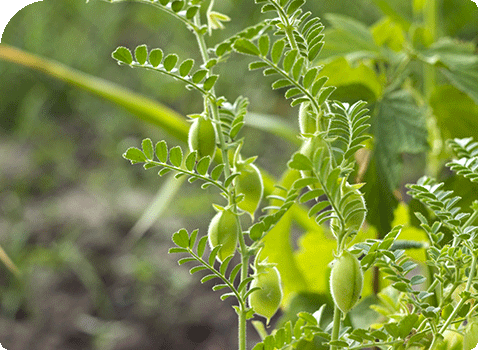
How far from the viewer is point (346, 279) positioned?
0.19 m

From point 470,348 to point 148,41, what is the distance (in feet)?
5.08

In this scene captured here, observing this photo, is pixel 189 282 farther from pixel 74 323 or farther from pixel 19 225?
pixel 19 225

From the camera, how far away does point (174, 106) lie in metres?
1.52

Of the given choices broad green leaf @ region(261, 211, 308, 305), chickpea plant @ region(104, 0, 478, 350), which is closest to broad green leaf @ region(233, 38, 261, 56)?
chickpea plant @ region(104, 0, 478, 350)

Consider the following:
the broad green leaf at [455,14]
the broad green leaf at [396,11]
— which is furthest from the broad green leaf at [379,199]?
the broad green leaf at [455,14]

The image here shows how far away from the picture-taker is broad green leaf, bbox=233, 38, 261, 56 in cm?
19

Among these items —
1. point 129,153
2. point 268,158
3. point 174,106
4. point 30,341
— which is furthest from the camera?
point 174,106

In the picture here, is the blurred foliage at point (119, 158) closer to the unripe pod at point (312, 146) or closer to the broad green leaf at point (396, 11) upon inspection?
the broad green leaf at point (396, 11)

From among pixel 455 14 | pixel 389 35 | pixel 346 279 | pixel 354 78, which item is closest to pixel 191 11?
pixel 346 279

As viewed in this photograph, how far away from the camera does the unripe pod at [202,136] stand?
0.20 m

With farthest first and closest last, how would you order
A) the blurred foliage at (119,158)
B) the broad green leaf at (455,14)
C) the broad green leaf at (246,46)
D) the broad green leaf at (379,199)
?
1. the broad green leaf at (455,14)
2. the blurred foliage at (119,158)
3. the broad green leaf at (379,199)
4. the broad green leaf at (246,46)

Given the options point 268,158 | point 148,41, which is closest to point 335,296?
point 268,158

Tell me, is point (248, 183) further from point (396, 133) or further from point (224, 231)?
point (396, 133)

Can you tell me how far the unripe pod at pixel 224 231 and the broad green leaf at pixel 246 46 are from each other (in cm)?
6
